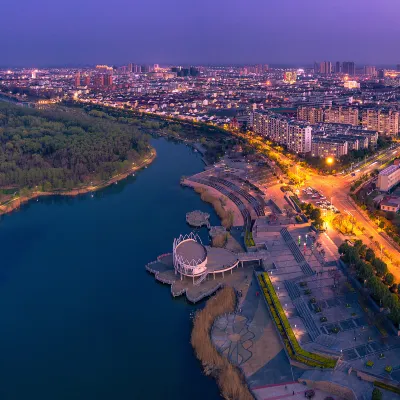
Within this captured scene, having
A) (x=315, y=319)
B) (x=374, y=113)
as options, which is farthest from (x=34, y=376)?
(x=374, y=113)

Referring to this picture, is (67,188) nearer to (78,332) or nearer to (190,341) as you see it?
(78,332)

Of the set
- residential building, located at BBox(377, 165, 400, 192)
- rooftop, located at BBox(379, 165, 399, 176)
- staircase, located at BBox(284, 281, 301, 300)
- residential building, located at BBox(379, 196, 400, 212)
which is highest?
rooftop, located at BBox(379, 165, 399, 176)

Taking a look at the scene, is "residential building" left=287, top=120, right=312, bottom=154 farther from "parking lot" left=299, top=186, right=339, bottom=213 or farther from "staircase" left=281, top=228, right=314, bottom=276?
"staircase" left=281, top=228, right=314, bottom=276

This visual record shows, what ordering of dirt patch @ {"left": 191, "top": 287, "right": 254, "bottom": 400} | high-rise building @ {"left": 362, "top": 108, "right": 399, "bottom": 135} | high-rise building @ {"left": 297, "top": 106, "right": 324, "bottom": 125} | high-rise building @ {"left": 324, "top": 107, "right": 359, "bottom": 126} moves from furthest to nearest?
high-rise building @ {"left": 297, "top": 106, "right": 324, "bottom": 125} → high-rise building @ {"left": 324, "top": 107, "right": 359, "bottom": 126} → high-rise building @ {"left": 362, "top": 108, "right": 399, "bottom": 135} → dirt patch @ {"left": 191, "top": 287, "right": 254, "bottom": 400}

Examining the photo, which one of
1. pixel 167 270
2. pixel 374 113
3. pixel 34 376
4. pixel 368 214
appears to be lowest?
pixel 34 376

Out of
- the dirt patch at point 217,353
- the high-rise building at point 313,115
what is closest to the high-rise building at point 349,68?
the high-rise building at point 313,115

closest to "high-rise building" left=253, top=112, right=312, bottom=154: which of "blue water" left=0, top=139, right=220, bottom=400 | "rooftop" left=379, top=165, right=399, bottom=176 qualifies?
"rooftop" left=379, top=165, right=399, bottom=176
